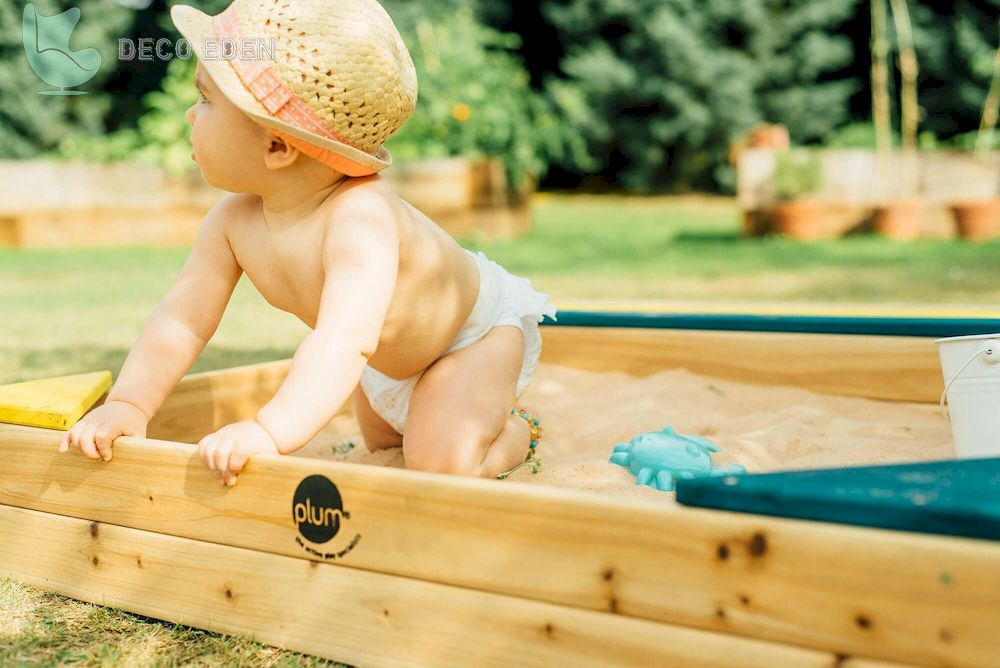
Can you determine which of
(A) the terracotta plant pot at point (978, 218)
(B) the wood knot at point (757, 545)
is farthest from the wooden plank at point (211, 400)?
(A) the terracotta plant pot at point (978, 218)

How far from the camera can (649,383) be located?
2650 mm

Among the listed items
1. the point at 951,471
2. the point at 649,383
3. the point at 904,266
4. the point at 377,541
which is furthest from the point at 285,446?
the point at 904,266

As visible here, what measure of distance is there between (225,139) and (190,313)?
1.35 feet

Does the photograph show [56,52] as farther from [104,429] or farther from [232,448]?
[232,448]

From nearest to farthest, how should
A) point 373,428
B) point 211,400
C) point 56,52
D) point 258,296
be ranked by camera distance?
point 373,428 < point 211,400 < point 258,296 < point 56,52

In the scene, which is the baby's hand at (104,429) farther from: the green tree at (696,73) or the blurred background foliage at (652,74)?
the green tree at (696,73)

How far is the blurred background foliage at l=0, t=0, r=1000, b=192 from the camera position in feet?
33.9

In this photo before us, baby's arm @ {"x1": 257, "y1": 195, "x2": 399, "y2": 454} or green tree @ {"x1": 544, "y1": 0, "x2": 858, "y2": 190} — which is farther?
green tree @ {"x1": 544, "y1": 0, "x2": 858, "y2": 190}

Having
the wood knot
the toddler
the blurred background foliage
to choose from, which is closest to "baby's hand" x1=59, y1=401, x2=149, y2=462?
the toddler

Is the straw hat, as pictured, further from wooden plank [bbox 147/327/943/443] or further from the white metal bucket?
the white metal bucket

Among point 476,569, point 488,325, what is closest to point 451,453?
point 488,325

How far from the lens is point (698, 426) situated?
2.36m

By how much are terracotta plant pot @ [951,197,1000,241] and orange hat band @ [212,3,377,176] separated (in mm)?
7105

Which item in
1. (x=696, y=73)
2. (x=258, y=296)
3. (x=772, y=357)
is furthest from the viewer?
(x=696, y=73)
